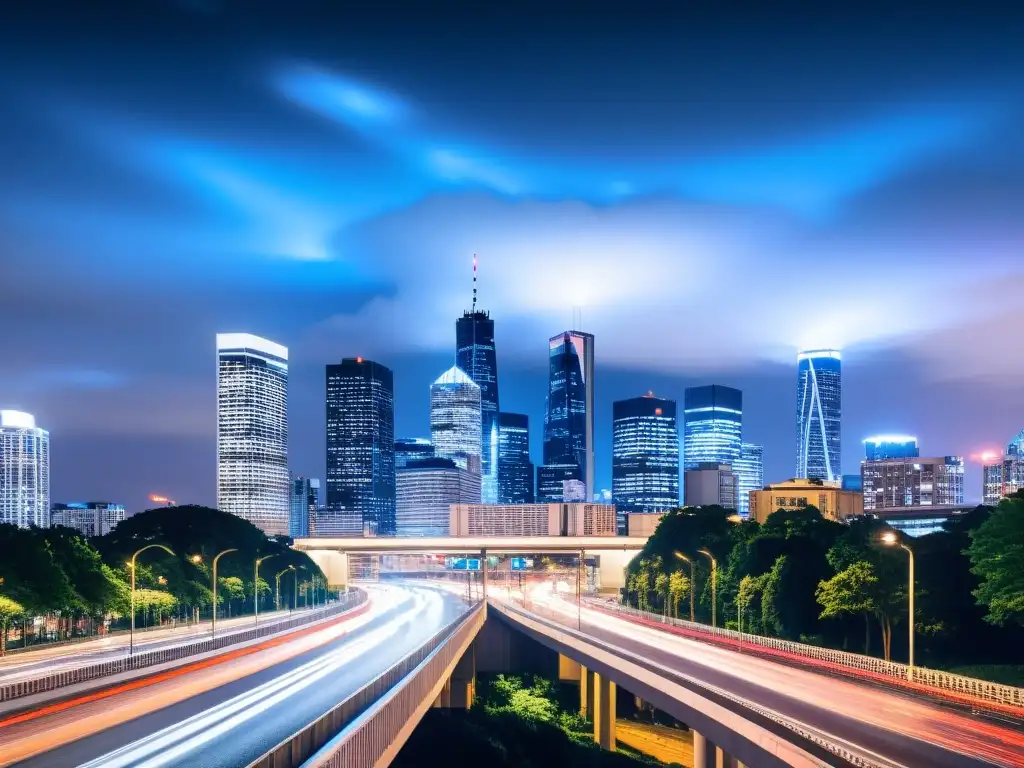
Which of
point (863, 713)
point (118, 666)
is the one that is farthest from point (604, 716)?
point (118, 666)

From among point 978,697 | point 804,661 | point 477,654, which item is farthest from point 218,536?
point 978,697

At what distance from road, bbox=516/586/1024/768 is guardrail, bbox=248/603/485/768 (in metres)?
15.9

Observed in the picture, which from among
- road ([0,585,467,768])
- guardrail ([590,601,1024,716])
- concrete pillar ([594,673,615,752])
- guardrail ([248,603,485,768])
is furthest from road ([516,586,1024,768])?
road ([0,585,467,768])

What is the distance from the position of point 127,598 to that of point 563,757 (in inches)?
1855

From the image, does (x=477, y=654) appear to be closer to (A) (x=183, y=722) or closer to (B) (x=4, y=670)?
(B) (x=4, y=670)

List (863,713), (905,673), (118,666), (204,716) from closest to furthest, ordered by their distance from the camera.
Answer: (204,716)
(863,713)
(118,666)
(905,673)

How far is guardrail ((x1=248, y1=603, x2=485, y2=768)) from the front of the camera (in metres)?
29.8

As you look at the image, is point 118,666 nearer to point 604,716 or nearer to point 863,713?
point 863,713

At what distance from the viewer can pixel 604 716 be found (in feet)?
291

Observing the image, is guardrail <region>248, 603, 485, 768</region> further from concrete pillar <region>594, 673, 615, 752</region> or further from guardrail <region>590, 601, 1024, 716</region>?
concrete pillar <region>594, 673, 615, 752</region>

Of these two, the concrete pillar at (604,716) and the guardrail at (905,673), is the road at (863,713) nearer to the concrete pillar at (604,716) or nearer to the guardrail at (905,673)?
the guardrail at (905,673)

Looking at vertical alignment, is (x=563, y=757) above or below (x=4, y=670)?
below

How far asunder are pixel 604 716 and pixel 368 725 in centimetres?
5933

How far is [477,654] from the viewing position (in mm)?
122000
